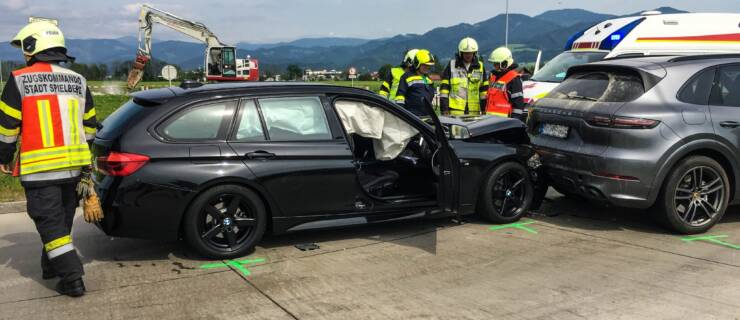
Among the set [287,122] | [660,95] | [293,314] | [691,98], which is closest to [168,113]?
[287,122]

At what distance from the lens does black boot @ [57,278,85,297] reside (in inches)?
150

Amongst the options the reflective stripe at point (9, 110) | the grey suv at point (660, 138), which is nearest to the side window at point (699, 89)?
the grey suv at point (660, 138)

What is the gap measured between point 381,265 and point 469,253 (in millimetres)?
833

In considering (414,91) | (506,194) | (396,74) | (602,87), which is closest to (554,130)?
(602,87)

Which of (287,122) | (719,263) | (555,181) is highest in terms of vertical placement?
(287,122)

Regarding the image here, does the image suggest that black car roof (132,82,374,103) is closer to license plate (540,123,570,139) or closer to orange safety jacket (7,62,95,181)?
orange safety jacket (7,62,95,181)

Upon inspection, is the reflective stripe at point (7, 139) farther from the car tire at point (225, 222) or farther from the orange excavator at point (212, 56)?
the orange excavator at point (212, 56)

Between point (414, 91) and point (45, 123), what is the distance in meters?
4.74

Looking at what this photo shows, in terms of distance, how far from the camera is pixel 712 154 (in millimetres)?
5379

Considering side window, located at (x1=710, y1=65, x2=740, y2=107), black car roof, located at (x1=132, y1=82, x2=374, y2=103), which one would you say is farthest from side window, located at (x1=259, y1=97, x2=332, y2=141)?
side window, located at (x1=710, y1=65, x2=740, y2=107)

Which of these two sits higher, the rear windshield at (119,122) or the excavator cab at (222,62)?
the excavator cab at (222,62)

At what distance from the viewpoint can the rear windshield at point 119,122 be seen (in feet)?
14.2

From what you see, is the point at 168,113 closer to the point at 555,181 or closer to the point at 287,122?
the point at 287,122

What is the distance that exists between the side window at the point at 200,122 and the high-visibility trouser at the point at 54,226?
32.5 inches
